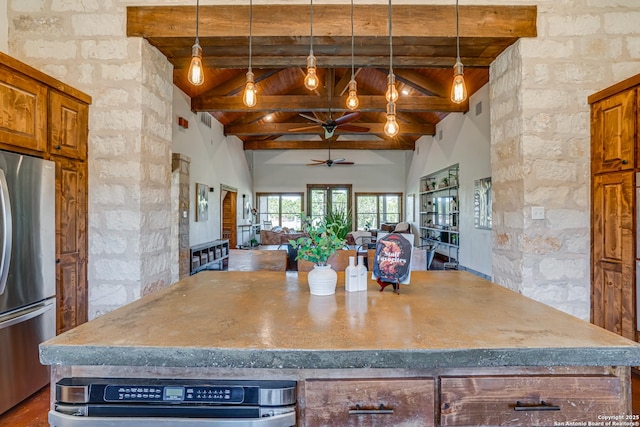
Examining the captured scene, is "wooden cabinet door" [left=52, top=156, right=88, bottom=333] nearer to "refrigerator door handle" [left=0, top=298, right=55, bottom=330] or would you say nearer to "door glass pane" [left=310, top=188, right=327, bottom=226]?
"refrigerator door handle" [left=0, top=298, right=55, bottom=330]

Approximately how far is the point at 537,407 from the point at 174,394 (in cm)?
105

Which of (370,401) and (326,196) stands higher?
(326,196)

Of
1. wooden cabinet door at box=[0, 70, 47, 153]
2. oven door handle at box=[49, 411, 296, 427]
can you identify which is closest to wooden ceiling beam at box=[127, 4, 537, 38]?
wooden cabinet door at box=[0, 70, 47, 153]

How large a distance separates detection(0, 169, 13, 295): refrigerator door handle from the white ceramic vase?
5.92ft

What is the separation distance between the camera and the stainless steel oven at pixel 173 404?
945 mm

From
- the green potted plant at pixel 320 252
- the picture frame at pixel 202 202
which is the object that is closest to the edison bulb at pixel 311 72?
the green potted plant at pixel 320 252

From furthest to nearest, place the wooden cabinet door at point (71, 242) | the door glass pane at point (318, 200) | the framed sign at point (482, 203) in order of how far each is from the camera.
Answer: the door glass pane at point (318, 200) < the framed sign at point (482, 203) < the wooden cabinet door at point (71, 242)

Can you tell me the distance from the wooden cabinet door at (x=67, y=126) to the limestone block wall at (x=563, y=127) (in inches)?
131

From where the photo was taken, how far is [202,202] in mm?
6625

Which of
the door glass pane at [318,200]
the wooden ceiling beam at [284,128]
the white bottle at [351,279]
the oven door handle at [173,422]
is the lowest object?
the oven door handle at [173,422]

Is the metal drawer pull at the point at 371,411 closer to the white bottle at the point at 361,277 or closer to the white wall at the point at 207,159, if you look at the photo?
the white bottle at the point at 361,277

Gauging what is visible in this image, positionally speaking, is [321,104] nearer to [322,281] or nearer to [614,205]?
[614,205]

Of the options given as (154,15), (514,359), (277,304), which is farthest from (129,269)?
(514,359)

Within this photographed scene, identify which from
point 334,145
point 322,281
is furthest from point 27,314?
point 334,145
